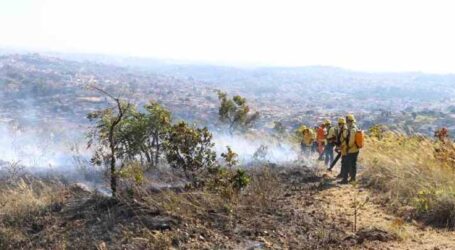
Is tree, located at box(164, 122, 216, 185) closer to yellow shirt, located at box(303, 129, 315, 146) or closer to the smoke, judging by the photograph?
the smoke

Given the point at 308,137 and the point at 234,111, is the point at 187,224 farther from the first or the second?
the point at 234,111

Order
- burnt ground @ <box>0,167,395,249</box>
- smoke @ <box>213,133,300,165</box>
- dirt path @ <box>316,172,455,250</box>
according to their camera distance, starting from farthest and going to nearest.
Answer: smoke @ <box>213,133,300,165</box> < dirt path @ <box>316,172,455,250</box> < burnt ground @ <box>0,167,395,249</box>

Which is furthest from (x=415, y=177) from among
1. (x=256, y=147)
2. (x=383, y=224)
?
(x=256, y=147)

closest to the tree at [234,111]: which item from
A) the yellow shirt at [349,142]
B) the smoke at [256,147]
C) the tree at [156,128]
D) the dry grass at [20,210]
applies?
the smoke at [256,147]

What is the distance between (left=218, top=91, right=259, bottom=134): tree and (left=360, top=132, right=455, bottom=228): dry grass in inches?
390

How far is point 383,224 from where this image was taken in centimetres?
727

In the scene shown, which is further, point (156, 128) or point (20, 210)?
point (156, 128)

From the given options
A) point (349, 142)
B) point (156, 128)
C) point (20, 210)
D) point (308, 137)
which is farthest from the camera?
point (308, 137)

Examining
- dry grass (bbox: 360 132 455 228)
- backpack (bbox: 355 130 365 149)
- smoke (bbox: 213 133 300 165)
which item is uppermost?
backpack (bbox: 355 130 365 149)

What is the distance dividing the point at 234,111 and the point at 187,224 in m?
15.8

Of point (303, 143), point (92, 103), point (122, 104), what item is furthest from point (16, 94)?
point (122, 104)

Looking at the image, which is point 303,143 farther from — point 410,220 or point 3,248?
point 3,248

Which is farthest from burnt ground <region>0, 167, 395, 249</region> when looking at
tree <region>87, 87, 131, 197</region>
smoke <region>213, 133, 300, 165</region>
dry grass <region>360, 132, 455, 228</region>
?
smoke <region>213, 133, 300, 165</region>

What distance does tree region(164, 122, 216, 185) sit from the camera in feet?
28.8
